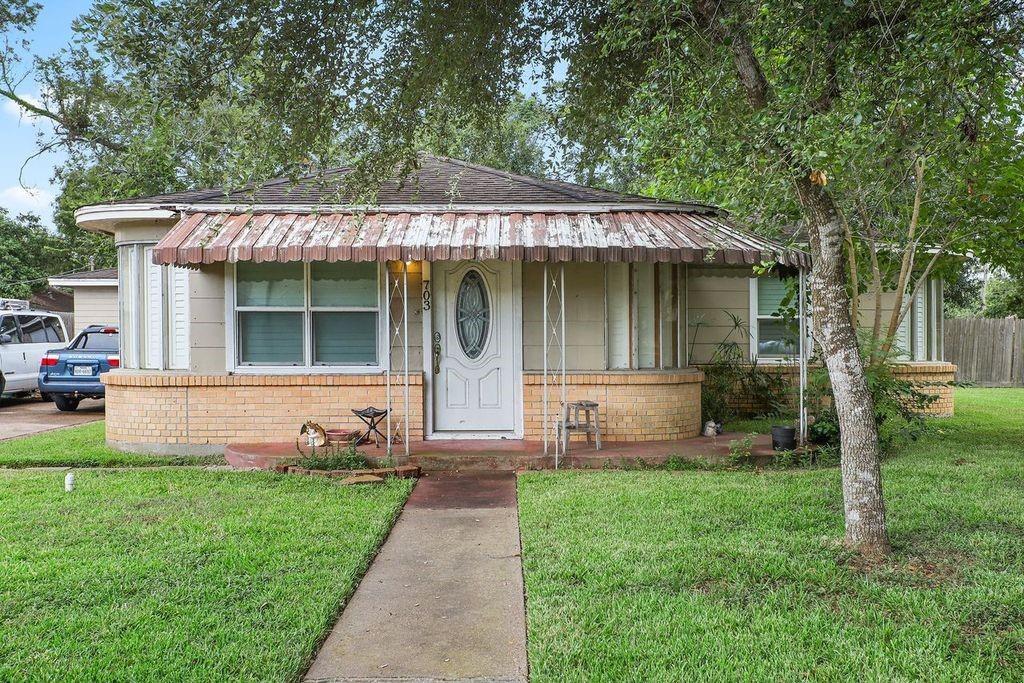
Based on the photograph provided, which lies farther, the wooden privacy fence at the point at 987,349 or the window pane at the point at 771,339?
the wooden privacy fence at the point at 987,349

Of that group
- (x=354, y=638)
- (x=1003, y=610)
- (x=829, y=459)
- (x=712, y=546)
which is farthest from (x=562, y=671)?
(x=829, y=459)

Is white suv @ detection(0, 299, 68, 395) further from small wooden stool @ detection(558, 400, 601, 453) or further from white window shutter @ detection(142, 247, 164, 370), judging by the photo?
small wooden stool @ detection(558, 400, 601, 453)

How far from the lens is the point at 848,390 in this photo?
4.73 m

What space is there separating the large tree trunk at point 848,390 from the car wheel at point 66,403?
45.5 ft

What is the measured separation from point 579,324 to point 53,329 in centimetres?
1357

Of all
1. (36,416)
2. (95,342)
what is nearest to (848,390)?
(36,416)

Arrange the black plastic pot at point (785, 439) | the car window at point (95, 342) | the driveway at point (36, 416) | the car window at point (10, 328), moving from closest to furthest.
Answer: the black plastic pot at point (785, 439)
the driveway at point (36, 416)
the car window at point (95, 342)
the car window at point (10, 328)

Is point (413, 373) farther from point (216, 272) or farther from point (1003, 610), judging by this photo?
A: point (1003, 610)

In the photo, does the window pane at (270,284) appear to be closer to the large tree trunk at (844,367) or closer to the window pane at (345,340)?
the window pane at (345,340)

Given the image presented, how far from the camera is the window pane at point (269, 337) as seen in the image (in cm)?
888

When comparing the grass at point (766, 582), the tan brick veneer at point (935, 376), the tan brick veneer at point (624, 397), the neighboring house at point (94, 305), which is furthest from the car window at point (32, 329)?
the tan brick veneer at point (935, 376)

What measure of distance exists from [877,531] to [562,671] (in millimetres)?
2566

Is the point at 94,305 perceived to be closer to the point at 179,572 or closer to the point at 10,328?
the point at 10,328

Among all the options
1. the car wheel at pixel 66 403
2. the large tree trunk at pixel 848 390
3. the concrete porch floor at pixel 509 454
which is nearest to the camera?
the large tree trunk at pixel 848 390
